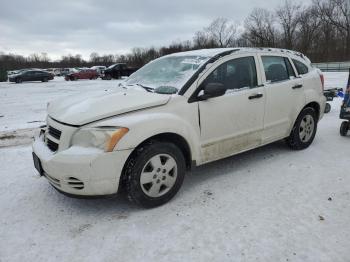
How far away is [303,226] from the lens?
311 centimetres

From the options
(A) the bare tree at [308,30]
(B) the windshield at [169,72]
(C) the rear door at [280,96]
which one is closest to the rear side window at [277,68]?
(C) the rear door at [280,96]

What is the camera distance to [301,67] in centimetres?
532

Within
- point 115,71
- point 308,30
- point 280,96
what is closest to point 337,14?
point 308,30

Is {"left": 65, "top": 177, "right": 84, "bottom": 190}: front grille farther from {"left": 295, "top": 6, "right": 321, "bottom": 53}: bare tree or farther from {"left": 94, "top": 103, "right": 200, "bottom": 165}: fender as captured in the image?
{"left": 295, "top": 6, "right": 321, "bottom": 53}: bare tree

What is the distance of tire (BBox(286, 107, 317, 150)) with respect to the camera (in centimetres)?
523

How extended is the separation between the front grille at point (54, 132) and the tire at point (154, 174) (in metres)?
0.79

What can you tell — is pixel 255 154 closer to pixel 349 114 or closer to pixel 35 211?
pixel 349 114

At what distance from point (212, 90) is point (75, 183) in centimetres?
181

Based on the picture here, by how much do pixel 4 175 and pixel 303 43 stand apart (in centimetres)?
6023

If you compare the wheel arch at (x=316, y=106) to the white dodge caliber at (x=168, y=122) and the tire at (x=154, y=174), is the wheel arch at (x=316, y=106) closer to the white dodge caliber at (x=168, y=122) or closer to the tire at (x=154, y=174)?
the white dodge caliber at (x=168, y=122)

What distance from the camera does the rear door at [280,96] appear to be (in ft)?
15.3

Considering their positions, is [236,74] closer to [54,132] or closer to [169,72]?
[169,72]

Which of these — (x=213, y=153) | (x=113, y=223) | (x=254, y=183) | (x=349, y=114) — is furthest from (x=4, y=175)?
Answer: (x=349, y=114)

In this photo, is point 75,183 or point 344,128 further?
point 344,128
